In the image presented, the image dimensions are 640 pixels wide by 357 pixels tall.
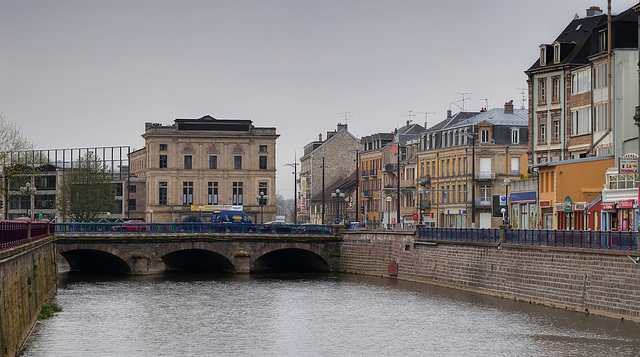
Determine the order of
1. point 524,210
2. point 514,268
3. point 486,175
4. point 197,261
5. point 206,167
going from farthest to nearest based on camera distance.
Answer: point 206,167, point 486,175, point 197,261, point 524,210, point 514,268

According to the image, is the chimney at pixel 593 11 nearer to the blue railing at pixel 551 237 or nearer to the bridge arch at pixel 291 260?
the blue railing at pixel 551 237

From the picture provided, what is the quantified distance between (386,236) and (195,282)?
1391 centimetres

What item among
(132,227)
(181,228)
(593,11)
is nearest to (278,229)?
(181,228)

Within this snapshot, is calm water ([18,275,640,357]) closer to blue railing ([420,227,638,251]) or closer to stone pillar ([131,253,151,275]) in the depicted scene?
blue railing ([420,227,638,251])

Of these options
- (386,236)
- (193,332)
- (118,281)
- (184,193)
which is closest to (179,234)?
(118,281)

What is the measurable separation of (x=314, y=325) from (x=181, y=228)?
34.4m

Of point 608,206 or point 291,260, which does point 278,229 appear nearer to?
point 291,260

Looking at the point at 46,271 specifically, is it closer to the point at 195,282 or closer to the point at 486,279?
the point at 195,282

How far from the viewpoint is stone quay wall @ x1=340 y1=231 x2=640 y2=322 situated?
155 ft

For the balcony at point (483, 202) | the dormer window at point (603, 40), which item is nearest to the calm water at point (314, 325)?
the dormer window at point (603, 40)

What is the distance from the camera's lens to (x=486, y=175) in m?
109

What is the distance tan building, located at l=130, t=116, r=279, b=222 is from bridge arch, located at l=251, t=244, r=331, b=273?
4565 cm

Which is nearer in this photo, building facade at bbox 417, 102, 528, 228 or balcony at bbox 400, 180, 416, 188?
building facade at bbox 417, 102, 528, 228

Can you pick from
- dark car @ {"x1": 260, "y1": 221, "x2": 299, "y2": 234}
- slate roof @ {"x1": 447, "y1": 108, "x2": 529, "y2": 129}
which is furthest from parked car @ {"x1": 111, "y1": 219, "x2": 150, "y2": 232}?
slate roof @ {"x1": 447, "y1": 108, "x2": 529, "y2": 129}
